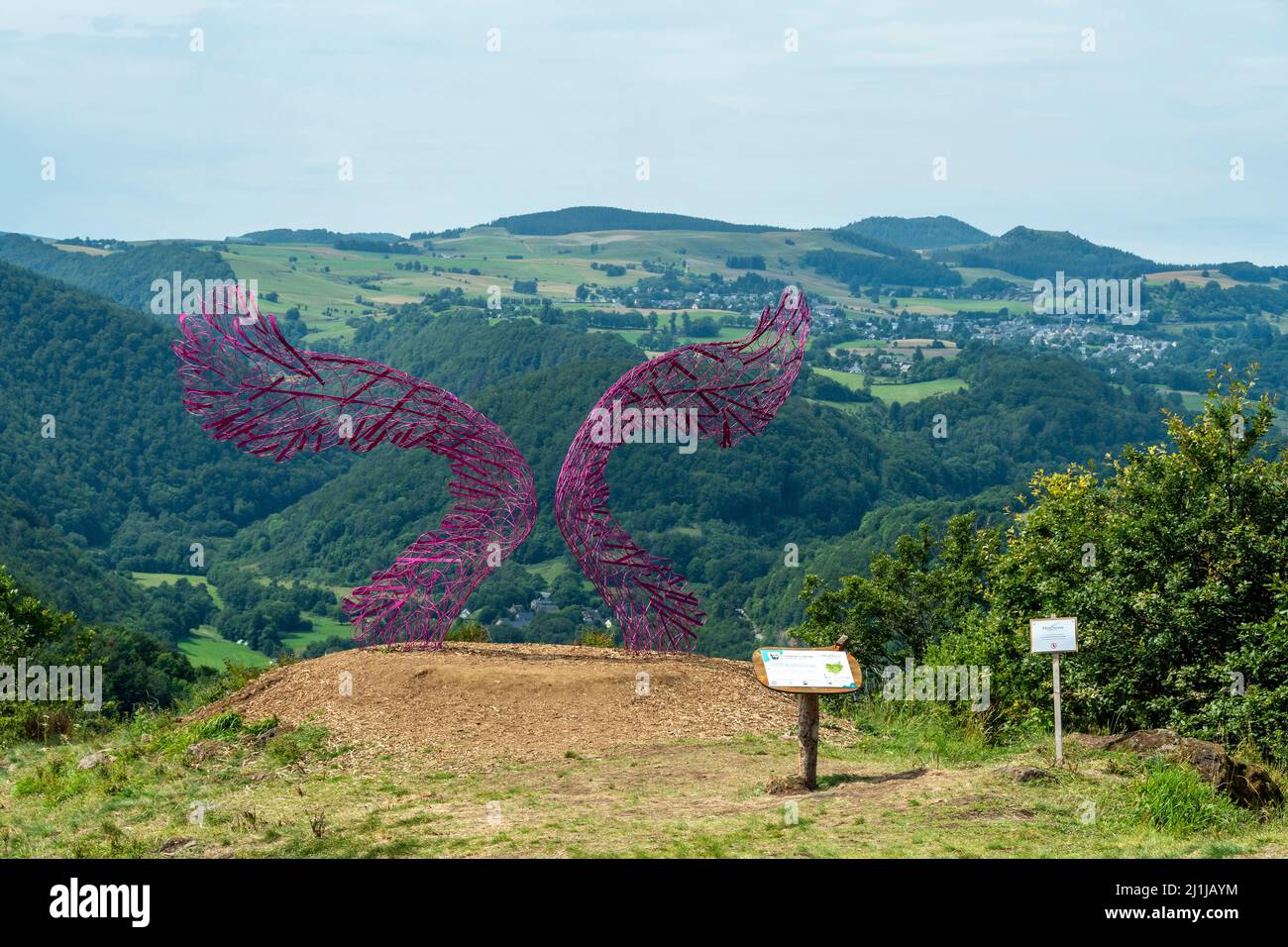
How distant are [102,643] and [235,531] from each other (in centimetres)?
10267

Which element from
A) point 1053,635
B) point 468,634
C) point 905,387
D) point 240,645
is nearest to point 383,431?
point 468,634

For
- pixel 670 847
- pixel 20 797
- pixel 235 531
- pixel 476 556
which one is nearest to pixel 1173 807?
pixel 670 847

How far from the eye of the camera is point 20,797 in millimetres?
18484

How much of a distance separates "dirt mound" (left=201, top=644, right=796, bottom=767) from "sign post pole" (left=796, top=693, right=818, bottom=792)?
3.80 meters

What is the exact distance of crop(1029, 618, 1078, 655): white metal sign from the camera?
17922mm

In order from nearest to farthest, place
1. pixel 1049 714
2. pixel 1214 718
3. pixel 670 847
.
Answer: pixel 670 847 < pixel 1214 718 < pixel 1049 714

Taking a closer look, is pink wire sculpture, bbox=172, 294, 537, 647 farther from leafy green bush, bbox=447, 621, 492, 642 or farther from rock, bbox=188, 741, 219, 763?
rock, bbox=188, 741, 219, 763

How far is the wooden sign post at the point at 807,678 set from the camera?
1648 centimetres

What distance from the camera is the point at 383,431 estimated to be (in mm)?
23391

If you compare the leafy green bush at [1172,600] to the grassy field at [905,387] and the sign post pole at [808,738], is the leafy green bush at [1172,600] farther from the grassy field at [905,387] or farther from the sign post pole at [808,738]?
the grassy field at [905,387]

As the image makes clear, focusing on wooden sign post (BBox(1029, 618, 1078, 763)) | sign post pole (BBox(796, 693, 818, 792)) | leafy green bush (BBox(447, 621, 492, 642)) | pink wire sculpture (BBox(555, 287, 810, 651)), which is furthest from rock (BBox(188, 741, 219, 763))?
wooden sign post (BBox(1029, 618, 1078, 763))

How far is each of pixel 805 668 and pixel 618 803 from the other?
9.00ft

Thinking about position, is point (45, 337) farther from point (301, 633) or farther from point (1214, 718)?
point (1214, 718)

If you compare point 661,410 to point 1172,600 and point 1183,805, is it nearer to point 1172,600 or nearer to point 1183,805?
point 1172,600
